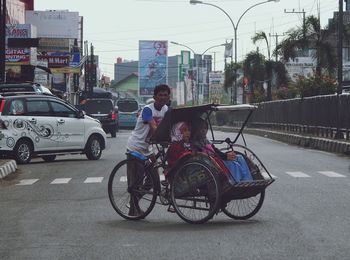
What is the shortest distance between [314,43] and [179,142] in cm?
4022

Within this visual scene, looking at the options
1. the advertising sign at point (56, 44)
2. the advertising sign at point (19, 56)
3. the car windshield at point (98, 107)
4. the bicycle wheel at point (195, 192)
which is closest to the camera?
the bicycle wheel at point (195, 192)

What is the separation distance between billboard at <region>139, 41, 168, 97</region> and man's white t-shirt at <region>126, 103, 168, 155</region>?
124 meters

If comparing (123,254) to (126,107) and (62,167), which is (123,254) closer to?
(62,167)

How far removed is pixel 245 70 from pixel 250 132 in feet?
38.6

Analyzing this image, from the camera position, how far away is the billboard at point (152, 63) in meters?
136

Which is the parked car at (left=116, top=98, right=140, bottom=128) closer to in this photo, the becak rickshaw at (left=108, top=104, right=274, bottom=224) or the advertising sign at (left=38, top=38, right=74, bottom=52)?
the advertising sign at (left=38, top=38, right=74, bottom=52)

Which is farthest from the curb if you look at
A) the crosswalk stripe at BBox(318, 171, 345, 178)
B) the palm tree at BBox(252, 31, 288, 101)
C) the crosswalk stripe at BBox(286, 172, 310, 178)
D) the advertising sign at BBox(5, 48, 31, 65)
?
the palm tree at BBox(252, 31, 288, 101)

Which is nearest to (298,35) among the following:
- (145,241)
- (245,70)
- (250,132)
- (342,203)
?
(250,132)

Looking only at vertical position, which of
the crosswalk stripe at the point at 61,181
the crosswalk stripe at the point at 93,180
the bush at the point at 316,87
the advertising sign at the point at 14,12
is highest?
the advertising sign at the point at 14,12

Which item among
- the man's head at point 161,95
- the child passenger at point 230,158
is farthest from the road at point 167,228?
the man's head at point 161,95

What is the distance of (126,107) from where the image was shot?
184 feet

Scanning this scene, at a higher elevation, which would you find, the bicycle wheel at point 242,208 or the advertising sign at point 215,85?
the advertising sign at point 215,85

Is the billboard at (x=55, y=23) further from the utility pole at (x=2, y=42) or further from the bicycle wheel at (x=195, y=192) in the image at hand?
the bicycle wheel at (x=195, y=192)

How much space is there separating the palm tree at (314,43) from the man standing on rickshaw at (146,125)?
38505 millimetres
